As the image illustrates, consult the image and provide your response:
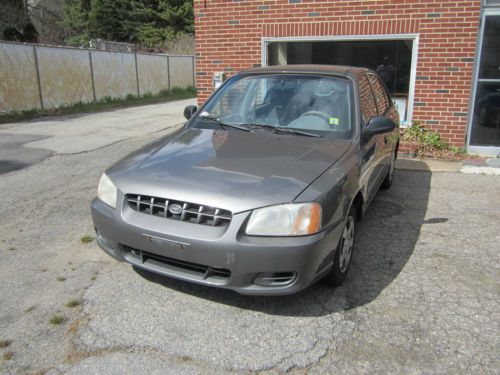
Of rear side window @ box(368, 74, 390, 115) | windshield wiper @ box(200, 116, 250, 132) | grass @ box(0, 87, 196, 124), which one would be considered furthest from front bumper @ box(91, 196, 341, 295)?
grass @ box(0, 87, 196, 124)

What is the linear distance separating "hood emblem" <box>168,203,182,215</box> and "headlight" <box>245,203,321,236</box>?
47cm

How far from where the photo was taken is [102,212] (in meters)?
3.20

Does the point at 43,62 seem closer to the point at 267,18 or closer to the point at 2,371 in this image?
the point at 267,18

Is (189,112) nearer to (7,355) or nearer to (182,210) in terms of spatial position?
(182,210)

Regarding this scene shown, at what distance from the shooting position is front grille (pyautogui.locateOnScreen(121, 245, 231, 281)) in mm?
2861

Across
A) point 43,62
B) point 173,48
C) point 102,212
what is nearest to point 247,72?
point 102,212

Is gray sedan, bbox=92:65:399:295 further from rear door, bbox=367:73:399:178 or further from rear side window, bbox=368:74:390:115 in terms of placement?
rear side window, bbox=368:74:390:115

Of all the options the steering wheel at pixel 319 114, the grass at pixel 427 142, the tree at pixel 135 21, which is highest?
the tree at pixel 135 21

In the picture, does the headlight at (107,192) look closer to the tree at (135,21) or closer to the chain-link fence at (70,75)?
the chain-link fence at (70,75)

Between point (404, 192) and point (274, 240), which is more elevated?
point (274, 240)

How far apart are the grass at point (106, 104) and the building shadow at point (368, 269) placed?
11.2 m

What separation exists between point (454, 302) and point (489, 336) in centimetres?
43

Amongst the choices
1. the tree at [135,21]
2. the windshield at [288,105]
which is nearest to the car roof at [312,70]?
the windshield at [288,105]

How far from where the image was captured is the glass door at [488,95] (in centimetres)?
737
